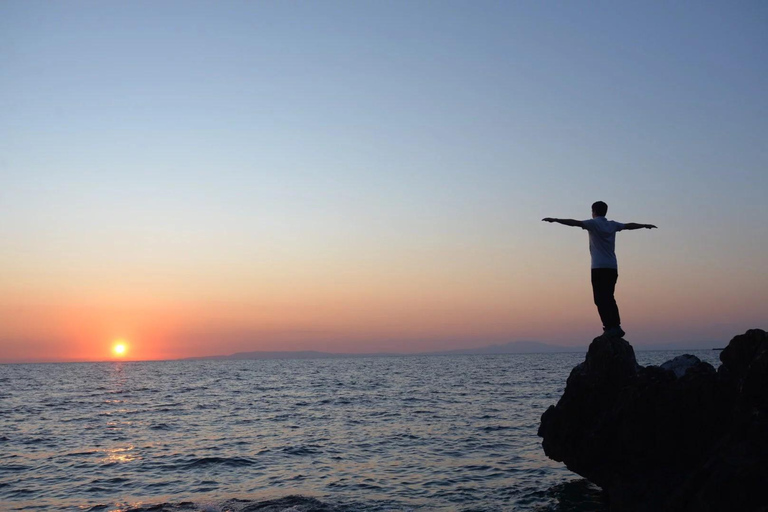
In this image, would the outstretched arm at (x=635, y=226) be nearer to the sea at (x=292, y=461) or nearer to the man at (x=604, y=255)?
the man at (x=604, y=255)

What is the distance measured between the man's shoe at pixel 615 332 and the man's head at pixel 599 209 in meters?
2.38

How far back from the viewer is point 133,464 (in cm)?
2217

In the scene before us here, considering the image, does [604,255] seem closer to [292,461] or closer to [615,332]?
[615,332]

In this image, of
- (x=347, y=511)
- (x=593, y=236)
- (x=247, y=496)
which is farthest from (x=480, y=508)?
(x=593, y=236)

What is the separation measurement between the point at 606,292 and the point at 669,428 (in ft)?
9.10

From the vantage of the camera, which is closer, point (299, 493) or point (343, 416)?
point (299, 493)

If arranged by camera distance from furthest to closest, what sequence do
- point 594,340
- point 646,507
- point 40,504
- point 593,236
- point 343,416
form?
point 343,416, point 40,504, point 594,340, point 593,236, point 646,507

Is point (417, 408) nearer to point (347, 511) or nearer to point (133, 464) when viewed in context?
point (133, 464)

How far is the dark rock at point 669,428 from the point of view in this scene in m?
8.68

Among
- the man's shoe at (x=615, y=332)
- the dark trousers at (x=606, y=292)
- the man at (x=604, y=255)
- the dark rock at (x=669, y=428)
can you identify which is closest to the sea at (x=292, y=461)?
the dark rock at (x=669, y=428)

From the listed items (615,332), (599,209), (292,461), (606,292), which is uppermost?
(599,209)

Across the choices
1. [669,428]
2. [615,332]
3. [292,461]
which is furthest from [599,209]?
[292,461]

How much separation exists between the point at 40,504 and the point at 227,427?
14.2 meters

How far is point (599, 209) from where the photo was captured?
38.1 ft
